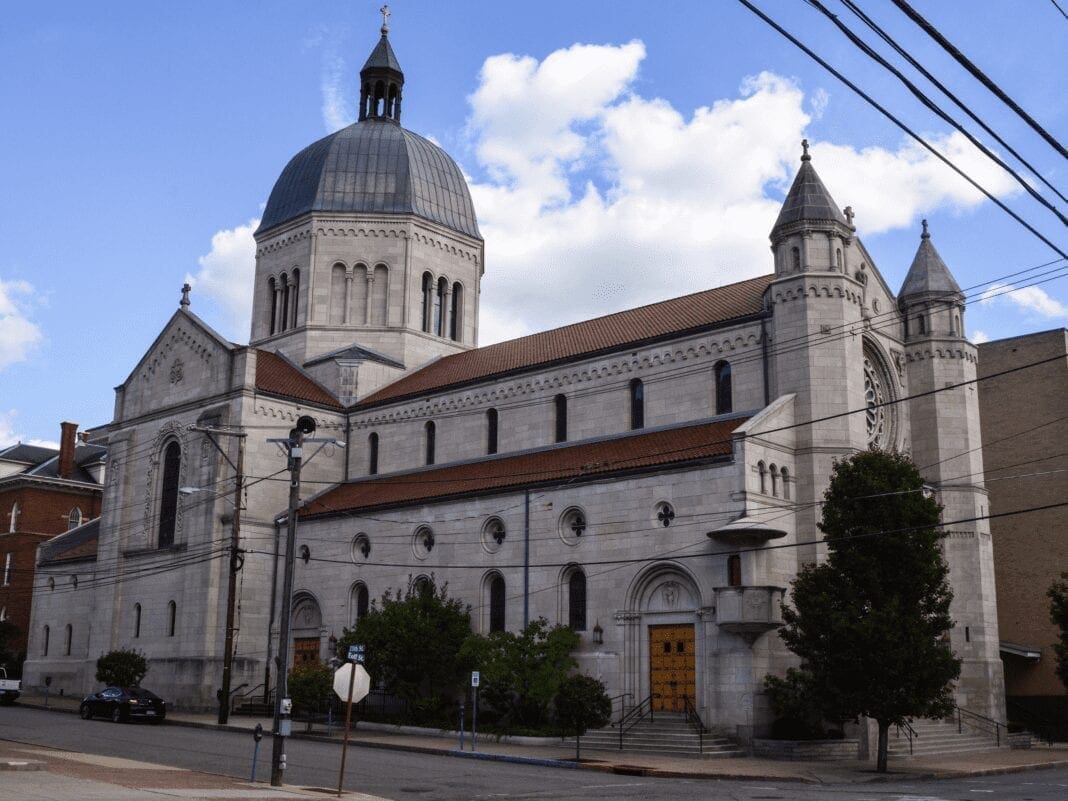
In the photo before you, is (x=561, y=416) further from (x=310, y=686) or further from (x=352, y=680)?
(x=352, y=680)

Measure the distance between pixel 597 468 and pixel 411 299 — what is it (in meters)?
20.1

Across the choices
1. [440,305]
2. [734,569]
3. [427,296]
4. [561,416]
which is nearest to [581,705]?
[734,569]

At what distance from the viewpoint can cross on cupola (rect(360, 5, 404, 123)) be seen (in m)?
58.9

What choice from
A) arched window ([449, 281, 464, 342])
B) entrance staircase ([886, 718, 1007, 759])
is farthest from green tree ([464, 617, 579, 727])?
arched window ([449, 281, 464, 342])

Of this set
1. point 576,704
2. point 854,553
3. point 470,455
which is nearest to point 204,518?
point 470,455

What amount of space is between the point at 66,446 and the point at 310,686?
118 feet

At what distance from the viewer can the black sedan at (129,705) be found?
3733 centimetres

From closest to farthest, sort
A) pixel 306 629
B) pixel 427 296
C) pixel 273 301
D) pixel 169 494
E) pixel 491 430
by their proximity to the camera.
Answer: pixel 306 629 → pixel 491 430 → pixel 169 494 → pixel 427 296 → pixel 273 301

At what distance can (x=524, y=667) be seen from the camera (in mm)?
33250

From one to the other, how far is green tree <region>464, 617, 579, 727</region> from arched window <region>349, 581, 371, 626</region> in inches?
322

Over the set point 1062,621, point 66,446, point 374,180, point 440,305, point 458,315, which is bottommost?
point 1062,621

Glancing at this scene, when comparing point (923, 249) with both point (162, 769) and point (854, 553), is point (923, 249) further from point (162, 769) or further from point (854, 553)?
point (162, 769)

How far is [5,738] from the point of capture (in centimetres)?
2956

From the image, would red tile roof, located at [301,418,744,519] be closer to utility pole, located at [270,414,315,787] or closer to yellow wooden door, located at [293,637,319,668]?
yellow wooden door, located at [293,637,319,668]
